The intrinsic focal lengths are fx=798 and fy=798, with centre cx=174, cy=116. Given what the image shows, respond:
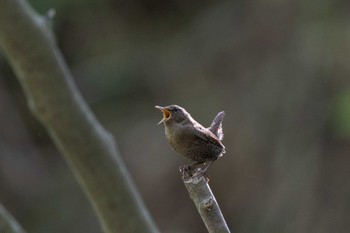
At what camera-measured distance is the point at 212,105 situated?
6.53 metres

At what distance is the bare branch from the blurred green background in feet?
10.8

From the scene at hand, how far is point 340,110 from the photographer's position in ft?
18.3

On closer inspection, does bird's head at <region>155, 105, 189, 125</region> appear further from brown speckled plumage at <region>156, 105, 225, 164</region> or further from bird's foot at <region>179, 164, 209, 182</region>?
bird's foot at <region>179, 164, 209, 182</region>

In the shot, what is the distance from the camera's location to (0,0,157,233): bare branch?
2.22 m

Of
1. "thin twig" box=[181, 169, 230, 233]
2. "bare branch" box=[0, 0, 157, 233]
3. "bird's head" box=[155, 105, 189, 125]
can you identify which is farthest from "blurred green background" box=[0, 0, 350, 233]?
"thin twig" box=[181, 169, 230, 233]

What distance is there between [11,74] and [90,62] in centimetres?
77

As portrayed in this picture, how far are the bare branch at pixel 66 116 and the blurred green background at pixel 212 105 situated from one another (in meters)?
3.28

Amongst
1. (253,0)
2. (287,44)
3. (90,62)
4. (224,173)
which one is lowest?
(224,173)

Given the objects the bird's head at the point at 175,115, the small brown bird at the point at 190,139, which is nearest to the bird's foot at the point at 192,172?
the small brown bird at the point at 190,139

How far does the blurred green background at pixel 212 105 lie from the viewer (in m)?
6.09

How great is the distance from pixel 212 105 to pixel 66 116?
435 centimetres

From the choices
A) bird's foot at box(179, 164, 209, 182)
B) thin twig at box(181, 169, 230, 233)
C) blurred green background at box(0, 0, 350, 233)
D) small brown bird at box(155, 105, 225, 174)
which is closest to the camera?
thin twig at box(181, 169, 230, 233)

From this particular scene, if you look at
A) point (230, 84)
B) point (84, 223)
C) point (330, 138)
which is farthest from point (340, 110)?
point (84, 223)

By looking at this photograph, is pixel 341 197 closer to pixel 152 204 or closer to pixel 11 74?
pixel 152 204
